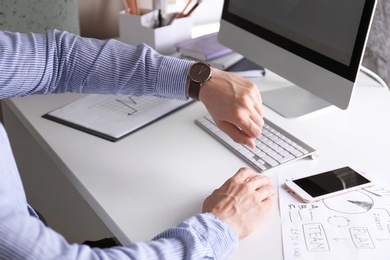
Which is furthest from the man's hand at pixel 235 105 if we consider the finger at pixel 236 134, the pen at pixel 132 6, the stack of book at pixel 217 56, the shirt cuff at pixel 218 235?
the pen at pixel 132 6

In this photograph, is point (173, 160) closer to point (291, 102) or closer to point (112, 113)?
point (112, 113)

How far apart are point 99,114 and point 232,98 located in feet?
1.16

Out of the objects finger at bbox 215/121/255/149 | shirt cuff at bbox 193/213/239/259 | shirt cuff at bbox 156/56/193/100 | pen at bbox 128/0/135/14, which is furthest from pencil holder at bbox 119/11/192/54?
shirt cuff at bbox 193/213/239/259

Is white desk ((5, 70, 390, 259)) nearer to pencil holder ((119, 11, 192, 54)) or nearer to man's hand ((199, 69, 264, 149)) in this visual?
man's hand ((199, 69, 264, 149))

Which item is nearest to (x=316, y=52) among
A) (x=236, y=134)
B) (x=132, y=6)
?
(x=236, y=134)

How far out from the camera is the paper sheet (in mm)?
1115

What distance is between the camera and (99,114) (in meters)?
1.18

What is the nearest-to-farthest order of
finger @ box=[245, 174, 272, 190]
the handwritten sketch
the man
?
the man < the handwritten sketch < finger @ box=[245, 174, 272, 190]

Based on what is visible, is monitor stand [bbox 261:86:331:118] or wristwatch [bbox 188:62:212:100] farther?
monitor stand [bbox 261:86:331:118]

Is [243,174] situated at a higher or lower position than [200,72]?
lower

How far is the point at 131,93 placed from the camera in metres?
1.12

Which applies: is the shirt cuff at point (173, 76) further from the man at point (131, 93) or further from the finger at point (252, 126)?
the finger at point (252, 126)

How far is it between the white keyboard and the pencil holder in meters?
0.47

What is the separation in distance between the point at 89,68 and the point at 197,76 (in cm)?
24
